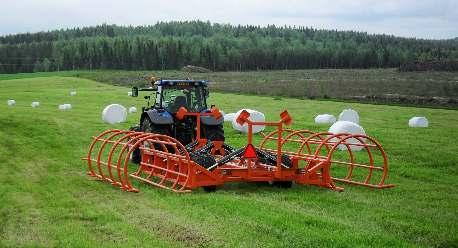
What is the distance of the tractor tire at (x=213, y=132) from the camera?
14.6m

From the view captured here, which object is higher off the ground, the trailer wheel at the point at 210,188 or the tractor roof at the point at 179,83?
the tractor roof at the point at 179,83

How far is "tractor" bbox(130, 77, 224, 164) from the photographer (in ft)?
47.9

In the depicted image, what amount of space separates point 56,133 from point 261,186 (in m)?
11.2

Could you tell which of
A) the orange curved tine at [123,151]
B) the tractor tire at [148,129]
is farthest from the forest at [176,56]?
the orange curved tine at [123,151]

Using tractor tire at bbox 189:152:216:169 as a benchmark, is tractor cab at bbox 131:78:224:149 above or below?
above

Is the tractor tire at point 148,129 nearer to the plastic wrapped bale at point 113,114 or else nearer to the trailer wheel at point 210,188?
the trailer wheel at point 210,188

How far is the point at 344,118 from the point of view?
80.4ft

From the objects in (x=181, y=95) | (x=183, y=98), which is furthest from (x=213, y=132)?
(x=181, y=95)

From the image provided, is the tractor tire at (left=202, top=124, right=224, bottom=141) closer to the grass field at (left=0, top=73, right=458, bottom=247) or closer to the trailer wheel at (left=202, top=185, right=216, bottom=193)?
the grass field at (left=0, top=73, right=458, bottom=247)

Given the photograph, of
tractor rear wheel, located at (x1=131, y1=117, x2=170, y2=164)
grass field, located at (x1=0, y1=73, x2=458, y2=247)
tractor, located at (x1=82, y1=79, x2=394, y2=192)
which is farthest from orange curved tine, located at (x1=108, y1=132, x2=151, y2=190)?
tractor rear wheel, located at (x1=131, y1=117, x2=170, y2=164)

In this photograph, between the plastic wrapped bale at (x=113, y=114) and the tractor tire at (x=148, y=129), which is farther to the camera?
the plastic wrapped bale at (x=113, y=114)

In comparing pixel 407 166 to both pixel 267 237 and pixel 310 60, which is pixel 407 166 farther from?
pixel 310 60

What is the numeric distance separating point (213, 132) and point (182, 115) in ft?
2.88

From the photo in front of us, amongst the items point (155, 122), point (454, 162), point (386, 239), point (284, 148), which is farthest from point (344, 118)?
point (386, 239)
